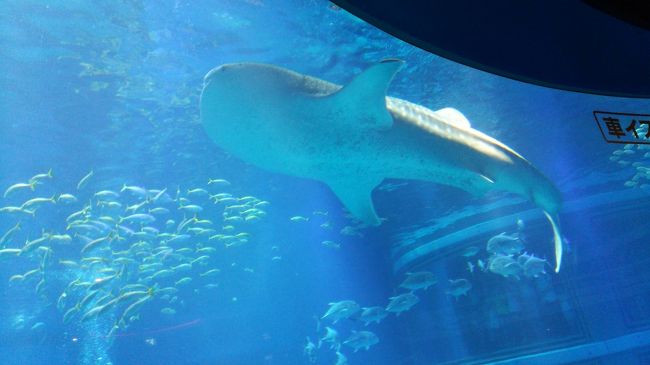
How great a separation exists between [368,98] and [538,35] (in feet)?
4.83

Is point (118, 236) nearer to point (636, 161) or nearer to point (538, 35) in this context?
point (538, 35)

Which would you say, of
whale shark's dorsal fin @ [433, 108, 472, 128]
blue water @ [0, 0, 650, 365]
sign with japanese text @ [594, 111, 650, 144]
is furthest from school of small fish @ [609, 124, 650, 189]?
whale shark's dorsal fin @ [433, 108, 472, 128]

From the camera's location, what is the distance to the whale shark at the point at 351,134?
3.81 meters

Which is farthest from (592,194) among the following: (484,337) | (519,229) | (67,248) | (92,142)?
(67,248)

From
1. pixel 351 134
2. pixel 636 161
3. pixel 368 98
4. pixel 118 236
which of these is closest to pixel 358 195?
pixel 351 134

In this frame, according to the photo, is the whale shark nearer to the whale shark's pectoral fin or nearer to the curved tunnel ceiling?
the whale shark's pectoral fin

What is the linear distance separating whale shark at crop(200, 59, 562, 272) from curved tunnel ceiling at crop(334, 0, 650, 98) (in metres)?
0.62

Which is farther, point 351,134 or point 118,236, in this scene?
point 118,236

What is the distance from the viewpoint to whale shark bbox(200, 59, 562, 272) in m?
3.81

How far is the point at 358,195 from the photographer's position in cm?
571

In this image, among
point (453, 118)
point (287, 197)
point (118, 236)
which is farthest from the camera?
point (287, 197)

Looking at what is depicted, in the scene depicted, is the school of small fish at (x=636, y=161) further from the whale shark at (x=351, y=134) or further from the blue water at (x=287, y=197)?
the whale shark at (x=351, y=134)

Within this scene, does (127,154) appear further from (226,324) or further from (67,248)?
(226,324)

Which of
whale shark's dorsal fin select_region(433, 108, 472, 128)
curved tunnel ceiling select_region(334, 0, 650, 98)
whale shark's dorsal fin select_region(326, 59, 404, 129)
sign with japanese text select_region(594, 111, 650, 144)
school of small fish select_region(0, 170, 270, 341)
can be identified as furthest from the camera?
school of small fish select_region(0, 170, 270, 341)
